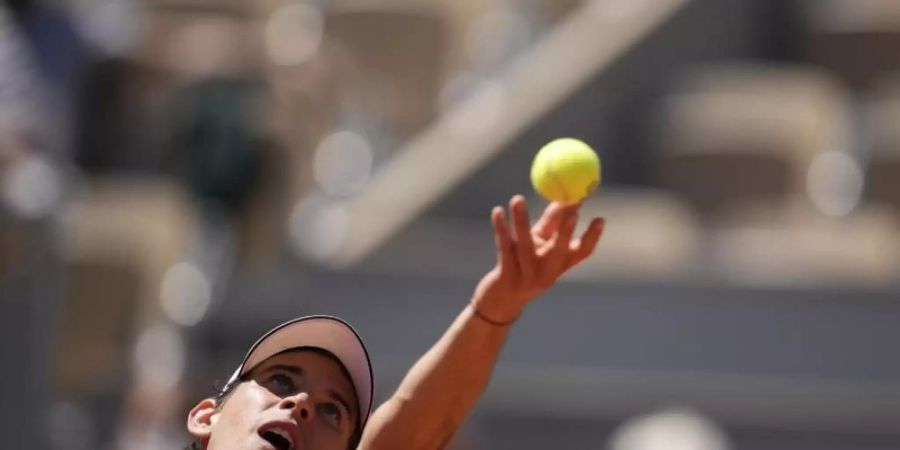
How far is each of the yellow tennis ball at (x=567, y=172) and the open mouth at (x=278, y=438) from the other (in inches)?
28.0

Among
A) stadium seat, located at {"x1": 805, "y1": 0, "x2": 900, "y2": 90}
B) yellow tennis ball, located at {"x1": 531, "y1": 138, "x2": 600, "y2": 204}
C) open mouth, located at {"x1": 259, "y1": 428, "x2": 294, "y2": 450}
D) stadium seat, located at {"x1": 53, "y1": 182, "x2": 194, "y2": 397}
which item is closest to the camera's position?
open mouth, located at {"x1": 259, "y1": 428, "x2": 294, "y2": 450}

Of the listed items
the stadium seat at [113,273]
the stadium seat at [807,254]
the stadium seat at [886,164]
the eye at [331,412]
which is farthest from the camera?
the stadium seat at [886,164]

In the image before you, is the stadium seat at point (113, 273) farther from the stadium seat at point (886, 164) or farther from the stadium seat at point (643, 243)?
the stadium seat at point (886, 164)

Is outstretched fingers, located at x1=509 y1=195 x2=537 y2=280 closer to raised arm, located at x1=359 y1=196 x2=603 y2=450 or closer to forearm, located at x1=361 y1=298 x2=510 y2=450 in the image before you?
raised arm, located at x1=359 y1=196 x2=603 y2=450

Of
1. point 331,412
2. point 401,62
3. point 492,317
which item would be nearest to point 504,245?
point 492,317

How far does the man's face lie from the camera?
141 inches

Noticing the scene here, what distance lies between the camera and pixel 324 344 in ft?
12.3

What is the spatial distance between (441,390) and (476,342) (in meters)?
0.11

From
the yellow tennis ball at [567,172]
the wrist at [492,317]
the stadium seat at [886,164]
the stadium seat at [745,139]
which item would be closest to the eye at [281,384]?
the wrist at [492,317]

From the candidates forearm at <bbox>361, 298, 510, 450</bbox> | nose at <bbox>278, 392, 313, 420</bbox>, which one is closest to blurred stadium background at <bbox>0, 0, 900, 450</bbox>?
forearm at <bbox>361, 298, 510, 450</bbox>

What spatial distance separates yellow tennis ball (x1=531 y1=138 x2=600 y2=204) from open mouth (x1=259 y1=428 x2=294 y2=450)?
711 millimetres

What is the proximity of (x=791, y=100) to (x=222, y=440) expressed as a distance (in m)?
6.62

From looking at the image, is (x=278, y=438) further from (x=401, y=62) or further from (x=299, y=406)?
(x=401, y=62)

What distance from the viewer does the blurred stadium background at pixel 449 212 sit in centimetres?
788
